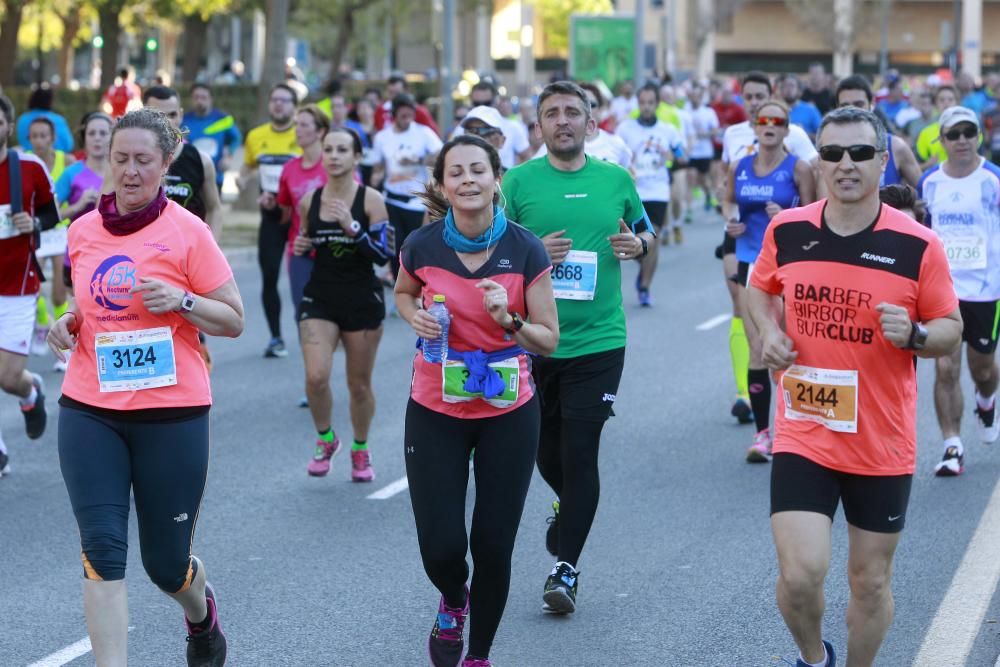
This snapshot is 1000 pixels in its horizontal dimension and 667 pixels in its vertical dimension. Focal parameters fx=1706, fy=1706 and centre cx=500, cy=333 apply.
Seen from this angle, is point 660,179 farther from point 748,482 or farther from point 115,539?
point 115,539

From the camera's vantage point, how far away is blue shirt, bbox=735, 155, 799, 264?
9.38 metres

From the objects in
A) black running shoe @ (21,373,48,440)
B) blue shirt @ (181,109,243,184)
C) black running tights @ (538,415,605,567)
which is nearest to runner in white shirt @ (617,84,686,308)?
blue shirt @ (181,109,243,184)

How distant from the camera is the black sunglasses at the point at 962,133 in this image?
8633mm

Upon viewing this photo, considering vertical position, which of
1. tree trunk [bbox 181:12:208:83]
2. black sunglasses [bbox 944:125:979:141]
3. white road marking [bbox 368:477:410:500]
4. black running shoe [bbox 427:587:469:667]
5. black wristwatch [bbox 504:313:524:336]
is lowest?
white road marking [bbox 368:477:410:500]

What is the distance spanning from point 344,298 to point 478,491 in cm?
344

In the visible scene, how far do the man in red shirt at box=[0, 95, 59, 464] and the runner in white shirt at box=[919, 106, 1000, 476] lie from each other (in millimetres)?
4612

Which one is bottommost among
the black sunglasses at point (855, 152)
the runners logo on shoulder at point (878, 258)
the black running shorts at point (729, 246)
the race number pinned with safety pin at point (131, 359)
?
the black running shorts at point (729, 246)

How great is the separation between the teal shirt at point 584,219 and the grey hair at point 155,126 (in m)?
1.75

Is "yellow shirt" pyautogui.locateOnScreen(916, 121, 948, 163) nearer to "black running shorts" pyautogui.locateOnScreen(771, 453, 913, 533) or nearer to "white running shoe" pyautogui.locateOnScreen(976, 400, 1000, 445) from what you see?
"white running shoe" pyautogui.locateOnScreen(976, 400, 1000, 445)

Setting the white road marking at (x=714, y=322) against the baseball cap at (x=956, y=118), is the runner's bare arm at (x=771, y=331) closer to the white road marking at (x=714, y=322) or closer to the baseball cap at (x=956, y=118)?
the baseball cap at (x=956, y=118)

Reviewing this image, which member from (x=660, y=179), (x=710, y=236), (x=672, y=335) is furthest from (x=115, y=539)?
(x=710, y=236)

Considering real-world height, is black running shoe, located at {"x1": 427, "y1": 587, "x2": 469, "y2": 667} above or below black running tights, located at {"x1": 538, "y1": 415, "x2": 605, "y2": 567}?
below

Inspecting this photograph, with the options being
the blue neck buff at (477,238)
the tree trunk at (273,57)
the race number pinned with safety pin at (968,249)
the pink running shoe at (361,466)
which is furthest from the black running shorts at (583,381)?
the tree trunk at (273,57)

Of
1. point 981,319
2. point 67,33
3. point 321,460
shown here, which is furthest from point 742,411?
point 67,33
